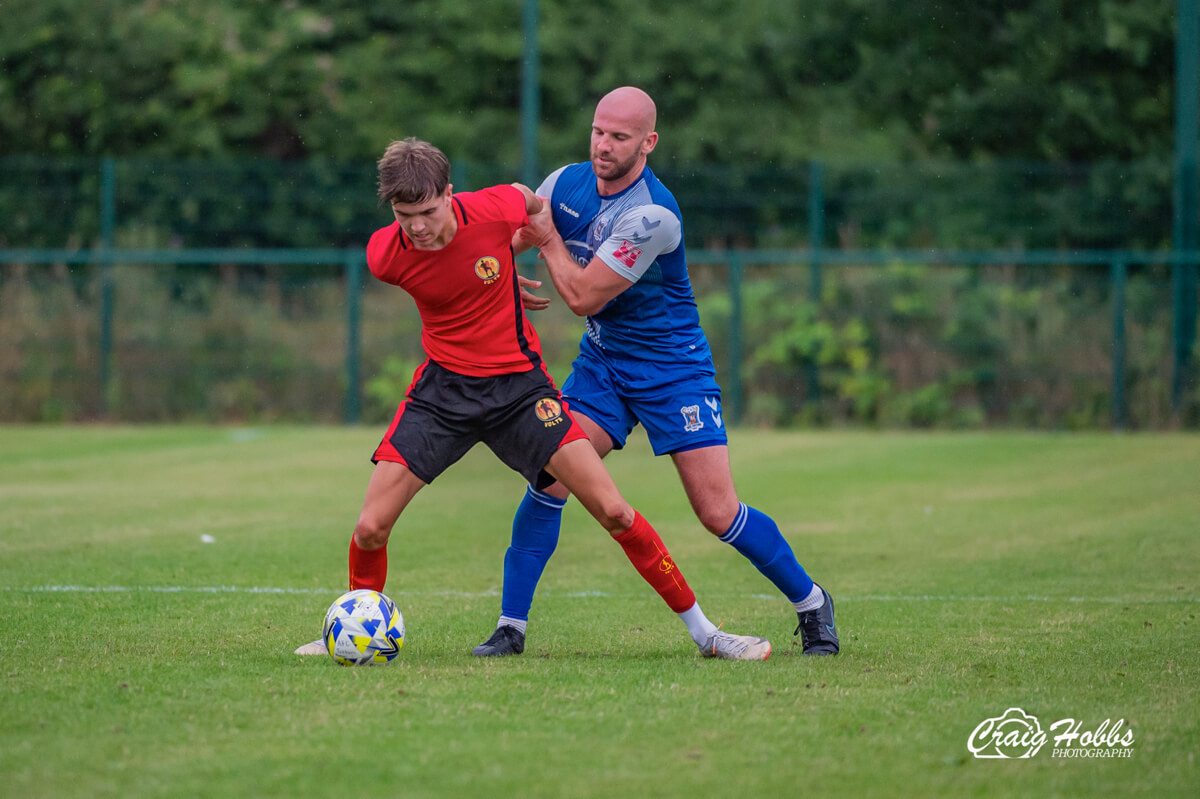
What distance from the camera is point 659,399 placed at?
5.76 m

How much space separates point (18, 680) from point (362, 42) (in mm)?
24889

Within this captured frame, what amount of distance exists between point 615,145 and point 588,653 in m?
1.91

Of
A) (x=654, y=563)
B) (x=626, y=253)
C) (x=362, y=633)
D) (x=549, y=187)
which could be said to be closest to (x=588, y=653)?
(x=654, y=563)

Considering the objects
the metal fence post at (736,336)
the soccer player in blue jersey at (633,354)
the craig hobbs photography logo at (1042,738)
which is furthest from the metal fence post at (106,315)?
the craig hobbs photography logo at (1042,738)

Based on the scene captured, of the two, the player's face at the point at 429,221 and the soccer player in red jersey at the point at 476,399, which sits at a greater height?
the player's face at the point at 429,221

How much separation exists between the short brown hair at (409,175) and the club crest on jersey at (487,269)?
33 centimetres

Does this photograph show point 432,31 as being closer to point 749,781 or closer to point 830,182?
point 830,182

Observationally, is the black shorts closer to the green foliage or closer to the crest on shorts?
the crest on shorts

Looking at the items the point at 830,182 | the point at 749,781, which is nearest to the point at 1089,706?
the point at 749,781

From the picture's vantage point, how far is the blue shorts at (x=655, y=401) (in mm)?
5715

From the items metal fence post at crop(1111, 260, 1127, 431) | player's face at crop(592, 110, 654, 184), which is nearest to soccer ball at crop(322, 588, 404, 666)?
player's face at crop(592, 110, 654, 184)

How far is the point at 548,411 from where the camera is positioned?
18.1ft

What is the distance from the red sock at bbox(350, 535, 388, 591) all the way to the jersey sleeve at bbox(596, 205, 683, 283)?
53.9 inches

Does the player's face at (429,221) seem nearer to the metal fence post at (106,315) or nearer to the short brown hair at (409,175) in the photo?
the short brown hair at (409,175)
